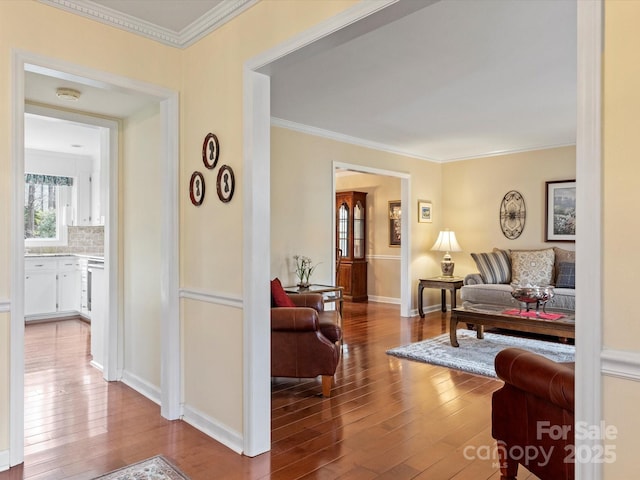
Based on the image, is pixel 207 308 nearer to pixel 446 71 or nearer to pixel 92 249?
pixel 446 71

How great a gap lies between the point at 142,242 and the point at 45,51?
5.17 ft

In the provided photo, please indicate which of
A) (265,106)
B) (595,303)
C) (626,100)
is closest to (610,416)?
(595,303)

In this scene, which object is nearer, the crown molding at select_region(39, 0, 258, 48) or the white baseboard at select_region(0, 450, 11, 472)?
the white baseboard at select_region(0, 450, 11, 472)

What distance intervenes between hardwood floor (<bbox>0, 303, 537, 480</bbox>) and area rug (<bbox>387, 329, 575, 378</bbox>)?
16 centimetres

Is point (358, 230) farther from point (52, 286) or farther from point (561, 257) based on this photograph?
point (52, 286)

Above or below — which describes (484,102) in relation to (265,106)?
above

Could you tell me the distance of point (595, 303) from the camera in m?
1.33

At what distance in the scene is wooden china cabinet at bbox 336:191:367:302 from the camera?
8.58 m

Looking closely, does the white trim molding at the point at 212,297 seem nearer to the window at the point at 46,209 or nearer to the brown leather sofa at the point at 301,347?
the brown leather sofa at the point at 301,347

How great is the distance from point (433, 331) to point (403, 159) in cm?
282

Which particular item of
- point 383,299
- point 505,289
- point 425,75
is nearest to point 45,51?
point 425,75

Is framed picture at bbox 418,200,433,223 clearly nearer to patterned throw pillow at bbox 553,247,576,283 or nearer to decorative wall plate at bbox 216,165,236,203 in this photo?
patterned throw pillow at bbox 553,247,576,283

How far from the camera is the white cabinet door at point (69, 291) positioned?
6926mm

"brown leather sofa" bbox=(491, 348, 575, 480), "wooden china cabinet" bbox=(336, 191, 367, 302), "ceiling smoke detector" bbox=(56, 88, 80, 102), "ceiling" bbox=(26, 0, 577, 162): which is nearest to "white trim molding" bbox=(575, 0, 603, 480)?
"brown leather sofa" bbox=(491, 348, 575, 480)
